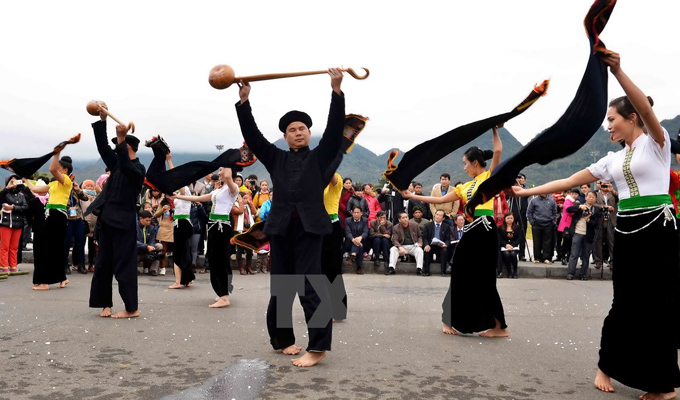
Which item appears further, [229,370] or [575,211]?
[575,211]

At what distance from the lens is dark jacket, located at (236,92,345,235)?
5.15m

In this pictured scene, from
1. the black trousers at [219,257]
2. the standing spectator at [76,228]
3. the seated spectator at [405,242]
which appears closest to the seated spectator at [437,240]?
the seated spectator at [405,242]

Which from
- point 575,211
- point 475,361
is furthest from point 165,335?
point 575,211

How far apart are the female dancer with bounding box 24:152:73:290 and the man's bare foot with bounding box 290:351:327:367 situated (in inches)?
236

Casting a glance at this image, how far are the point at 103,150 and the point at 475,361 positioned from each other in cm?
468

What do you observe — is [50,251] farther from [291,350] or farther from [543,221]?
[543,221]

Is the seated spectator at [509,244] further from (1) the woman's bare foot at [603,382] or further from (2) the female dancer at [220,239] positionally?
(1) the woman's bare foot at [603,382]

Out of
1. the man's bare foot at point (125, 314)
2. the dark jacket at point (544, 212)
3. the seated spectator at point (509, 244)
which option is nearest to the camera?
the man's bare foot at point (125, 314)

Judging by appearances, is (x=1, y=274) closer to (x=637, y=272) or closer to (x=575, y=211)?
(x=637, y=272)

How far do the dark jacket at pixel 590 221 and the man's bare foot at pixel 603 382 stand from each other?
9136 mm

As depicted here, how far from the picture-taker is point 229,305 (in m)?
8.17

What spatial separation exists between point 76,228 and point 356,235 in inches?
218

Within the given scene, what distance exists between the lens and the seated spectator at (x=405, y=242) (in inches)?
526

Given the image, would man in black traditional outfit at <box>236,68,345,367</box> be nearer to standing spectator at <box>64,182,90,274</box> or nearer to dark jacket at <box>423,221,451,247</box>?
standing spectator at <box>64,182,90,274</box>
